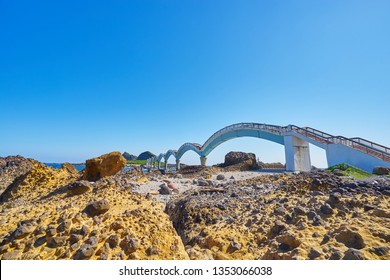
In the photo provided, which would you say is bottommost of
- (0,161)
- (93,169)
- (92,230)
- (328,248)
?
(328,248)

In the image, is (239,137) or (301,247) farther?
(239,137)

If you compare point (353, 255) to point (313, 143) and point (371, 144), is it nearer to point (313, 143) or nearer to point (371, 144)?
point (371, 144)

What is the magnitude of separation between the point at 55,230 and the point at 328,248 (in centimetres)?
478

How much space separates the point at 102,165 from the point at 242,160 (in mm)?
20208

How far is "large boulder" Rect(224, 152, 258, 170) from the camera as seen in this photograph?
2682 cm

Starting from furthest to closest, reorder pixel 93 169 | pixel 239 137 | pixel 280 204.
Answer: pixel 239 137
pixel 93 169
pixel 280 204

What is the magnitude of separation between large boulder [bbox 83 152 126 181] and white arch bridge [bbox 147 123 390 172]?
52.5 feet

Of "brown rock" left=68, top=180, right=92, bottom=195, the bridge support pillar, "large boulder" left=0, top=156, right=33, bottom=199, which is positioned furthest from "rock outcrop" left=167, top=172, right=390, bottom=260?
"large boulder" left=0, top=156, right=33, bottom=199

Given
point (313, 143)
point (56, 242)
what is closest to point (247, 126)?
point (313, 143)

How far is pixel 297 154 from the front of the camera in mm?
20469

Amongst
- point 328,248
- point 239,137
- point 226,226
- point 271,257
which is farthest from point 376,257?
point 239,137

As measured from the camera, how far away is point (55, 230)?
3.71 meters

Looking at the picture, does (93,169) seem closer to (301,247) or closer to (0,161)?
(301,247)

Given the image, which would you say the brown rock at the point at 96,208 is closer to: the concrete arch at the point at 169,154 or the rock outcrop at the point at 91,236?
the rock outcrop at the point at 91,236
